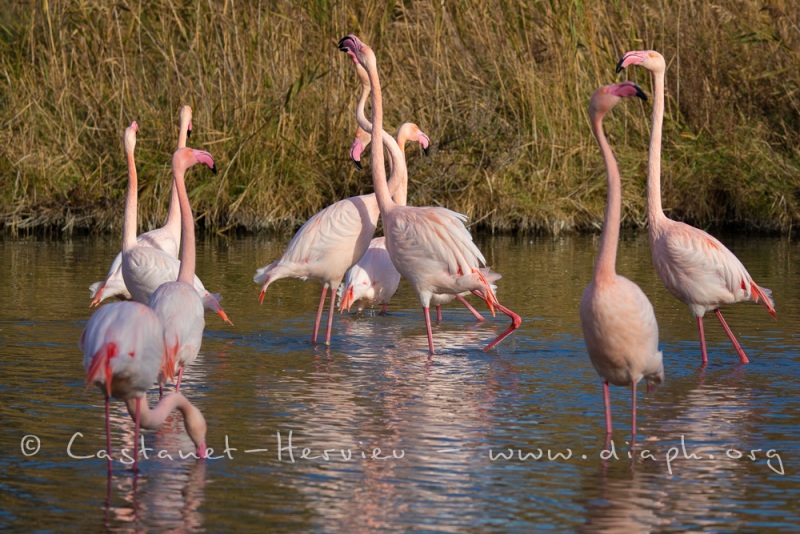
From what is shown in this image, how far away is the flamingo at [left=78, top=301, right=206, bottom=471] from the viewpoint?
471 cm

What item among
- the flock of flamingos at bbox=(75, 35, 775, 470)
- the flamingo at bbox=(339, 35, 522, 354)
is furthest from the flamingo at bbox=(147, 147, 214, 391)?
the flamingo at bbox=(339, 35, 522, 354)

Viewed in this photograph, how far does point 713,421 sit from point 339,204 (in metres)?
3.31

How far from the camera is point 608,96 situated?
524 centimetres

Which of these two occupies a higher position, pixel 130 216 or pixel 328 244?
pixel 130 216

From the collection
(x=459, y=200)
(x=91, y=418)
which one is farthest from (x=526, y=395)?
(x=459, y=200)

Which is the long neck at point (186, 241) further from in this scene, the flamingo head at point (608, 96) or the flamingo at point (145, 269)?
the flamingo head at point (608, 96)

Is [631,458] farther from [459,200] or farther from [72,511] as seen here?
[459,200]

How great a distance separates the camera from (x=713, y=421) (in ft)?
18.5

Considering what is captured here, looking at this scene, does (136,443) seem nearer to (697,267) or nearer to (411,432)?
(411,432)

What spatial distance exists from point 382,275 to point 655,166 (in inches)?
89.8

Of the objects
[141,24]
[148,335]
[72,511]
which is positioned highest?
[141,24]

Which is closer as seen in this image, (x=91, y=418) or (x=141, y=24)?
(x=91, y=418)

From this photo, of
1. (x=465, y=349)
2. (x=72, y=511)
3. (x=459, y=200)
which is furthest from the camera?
(x=459, y=200)

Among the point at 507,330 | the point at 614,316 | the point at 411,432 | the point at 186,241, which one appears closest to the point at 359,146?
the point at 507,330
